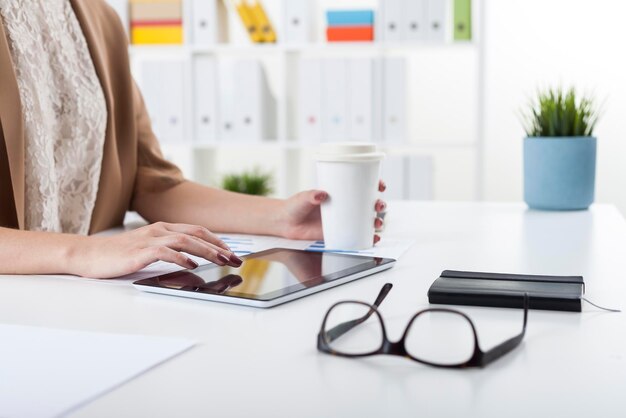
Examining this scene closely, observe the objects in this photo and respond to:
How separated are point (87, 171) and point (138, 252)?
50 cm

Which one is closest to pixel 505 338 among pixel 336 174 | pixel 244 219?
pixel 336 174

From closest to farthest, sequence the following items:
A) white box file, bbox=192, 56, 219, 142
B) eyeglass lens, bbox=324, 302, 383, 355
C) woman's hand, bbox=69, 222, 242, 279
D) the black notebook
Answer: eyeglass lens, bbox=324, 302, 383, 355 → the black notebook → woman's hand, bbox=69, 222, 242, 279 → white box file, bbox=192, 56, 219, 142

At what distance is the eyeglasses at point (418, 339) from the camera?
1.71 feet

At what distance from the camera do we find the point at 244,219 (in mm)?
1188

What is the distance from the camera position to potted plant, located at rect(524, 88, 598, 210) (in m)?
1.43

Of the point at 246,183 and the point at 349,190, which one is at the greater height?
the point at 349,190

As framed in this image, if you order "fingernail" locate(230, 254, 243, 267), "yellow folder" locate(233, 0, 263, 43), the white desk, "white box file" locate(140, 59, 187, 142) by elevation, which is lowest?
the white desk

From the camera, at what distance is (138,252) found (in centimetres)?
80

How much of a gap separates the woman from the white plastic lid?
0.17 feet

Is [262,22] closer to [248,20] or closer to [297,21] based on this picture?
[248,20]

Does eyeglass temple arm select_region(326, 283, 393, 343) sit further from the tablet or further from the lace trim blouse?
the lace trim blouse

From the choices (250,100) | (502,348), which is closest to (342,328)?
(502,348)

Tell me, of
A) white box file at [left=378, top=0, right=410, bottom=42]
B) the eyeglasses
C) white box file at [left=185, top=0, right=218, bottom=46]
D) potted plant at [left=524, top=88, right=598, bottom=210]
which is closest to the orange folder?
white box file at [left=378, top=0, right=410, bottom=42]

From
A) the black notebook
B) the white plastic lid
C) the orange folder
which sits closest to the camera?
the black notebook
